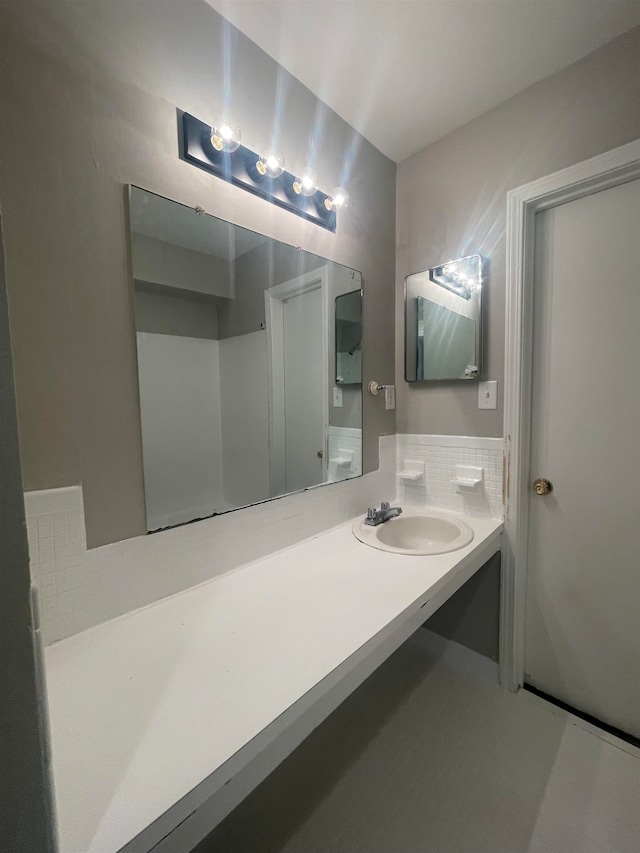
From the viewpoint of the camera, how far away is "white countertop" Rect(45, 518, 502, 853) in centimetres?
47

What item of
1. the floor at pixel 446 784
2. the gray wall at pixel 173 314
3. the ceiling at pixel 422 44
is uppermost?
the ceiling at pixel 422 44

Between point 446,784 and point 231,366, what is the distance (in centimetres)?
158

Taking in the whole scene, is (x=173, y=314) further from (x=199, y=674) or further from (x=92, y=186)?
(x=199, y=674)

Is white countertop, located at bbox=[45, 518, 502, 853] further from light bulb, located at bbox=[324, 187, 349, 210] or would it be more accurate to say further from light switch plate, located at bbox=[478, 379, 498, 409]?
light bulb, located at bbox=[324, 187, 349, 210]

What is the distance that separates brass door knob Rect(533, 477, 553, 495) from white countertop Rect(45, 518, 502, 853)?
538mm

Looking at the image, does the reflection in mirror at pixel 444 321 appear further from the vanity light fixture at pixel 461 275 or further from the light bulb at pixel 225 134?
the light bulb at pixel 225 134

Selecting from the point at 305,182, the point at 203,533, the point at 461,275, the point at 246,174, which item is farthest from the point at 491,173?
the point at 203,533

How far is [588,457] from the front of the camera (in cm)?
131

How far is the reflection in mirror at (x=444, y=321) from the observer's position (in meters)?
1.47

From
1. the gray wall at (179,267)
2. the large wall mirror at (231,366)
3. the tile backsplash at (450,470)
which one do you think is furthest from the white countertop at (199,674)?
the gray wall at (179,267)

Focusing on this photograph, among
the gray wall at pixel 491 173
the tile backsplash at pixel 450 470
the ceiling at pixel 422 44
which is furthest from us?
the tile backsplash at pixel 450 470

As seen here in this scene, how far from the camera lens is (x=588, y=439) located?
1309 mm

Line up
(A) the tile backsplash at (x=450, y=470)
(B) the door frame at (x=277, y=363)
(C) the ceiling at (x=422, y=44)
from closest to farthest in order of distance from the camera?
(C) the ceiling at (x=422, y=44) → (B) the door frame at (x=277, y=363) → (A) the tile backsplash at (x=450, y=470)

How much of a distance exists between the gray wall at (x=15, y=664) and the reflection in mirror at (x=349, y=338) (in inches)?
49.6
